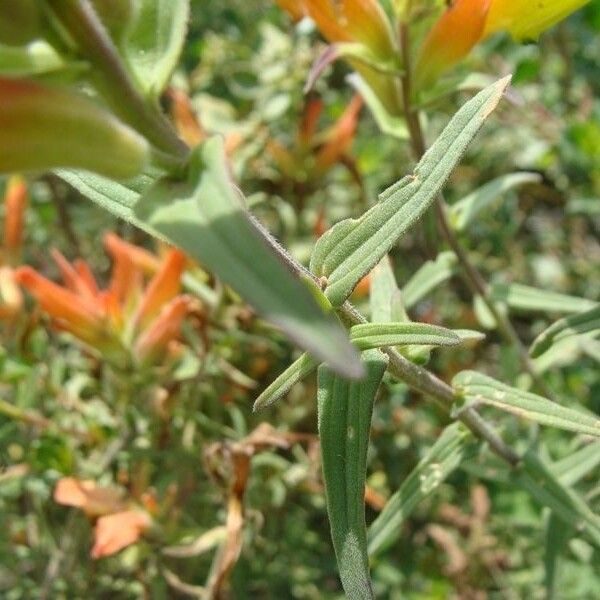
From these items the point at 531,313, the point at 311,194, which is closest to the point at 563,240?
the point at 531,313

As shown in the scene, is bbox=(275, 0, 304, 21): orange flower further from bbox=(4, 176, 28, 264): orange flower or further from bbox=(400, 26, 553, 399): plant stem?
bbox=(4, 176, 28, 264): orange flower

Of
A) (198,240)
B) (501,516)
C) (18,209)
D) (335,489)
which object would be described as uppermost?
(18,209)

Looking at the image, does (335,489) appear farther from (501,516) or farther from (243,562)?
(501,516)

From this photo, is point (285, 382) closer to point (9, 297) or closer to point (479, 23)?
point (479, 23)

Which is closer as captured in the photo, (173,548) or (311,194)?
(173,548)

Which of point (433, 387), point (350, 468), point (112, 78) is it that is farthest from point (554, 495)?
point (112, 78)

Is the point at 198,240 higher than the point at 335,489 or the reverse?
higher

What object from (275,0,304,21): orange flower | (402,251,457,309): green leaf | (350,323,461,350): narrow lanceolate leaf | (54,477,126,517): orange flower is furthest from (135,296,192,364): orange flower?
(350,323,461,350): narrow lanceolate leaf
